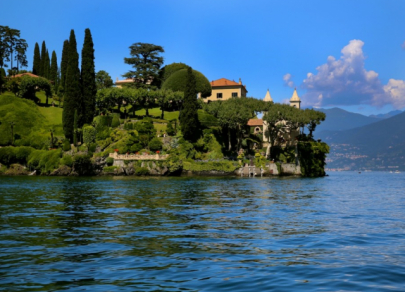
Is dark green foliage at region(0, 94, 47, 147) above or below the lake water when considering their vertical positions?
above

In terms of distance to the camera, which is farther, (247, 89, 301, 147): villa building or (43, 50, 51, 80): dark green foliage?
(43, 50, 51, 80): dark green foliage

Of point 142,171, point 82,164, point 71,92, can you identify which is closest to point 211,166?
point 142,171

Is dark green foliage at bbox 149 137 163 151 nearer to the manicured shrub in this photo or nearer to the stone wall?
Answer: the stone wall

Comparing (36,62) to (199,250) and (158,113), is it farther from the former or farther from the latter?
(199,250)

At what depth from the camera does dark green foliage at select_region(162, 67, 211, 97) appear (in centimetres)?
10356

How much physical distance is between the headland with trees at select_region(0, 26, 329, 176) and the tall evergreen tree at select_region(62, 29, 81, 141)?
19 centimetres

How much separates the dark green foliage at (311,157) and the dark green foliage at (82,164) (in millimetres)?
39742

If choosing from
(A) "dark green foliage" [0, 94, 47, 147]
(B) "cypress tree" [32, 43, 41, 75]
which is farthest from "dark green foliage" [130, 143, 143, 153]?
(B) "cypress tree" [32, 43, 41, 75]

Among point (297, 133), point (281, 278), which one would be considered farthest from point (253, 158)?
point (281, 278)

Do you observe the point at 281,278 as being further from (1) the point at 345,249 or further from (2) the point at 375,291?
(1) the point at 345,249

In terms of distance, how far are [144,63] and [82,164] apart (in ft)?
152

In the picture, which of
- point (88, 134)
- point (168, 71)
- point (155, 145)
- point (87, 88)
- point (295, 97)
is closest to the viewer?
point (155, 145)

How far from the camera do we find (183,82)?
10381 cm

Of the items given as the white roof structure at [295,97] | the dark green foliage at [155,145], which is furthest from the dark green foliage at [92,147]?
the white roof structure at [295,97]
